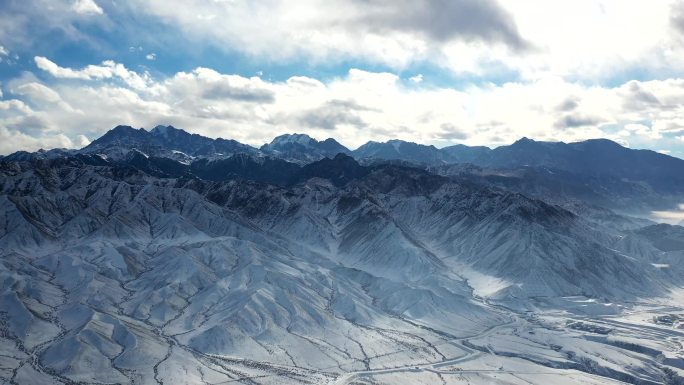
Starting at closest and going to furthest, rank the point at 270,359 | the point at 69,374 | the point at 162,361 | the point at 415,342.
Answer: the point at 69,374
the point at 162,361
the point at 270,359
the point at 415,342

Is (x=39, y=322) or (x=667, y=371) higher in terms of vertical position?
(x=667, y=371)

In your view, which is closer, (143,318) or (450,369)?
(450,369)

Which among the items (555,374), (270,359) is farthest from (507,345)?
(270,359)

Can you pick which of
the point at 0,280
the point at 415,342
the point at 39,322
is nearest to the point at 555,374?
the point at 415,342

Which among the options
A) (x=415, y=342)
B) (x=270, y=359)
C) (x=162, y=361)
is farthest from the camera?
(x=415, y=342)

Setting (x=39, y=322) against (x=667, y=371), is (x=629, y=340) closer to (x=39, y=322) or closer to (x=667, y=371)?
(x=667, y=371)

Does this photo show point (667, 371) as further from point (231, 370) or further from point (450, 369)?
point (231, 370)

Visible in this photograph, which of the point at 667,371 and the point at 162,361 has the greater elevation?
the point at 667,371

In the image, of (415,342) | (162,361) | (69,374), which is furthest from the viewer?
(415,342)

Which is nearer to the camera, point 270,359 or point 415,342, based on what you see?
point 270,359
